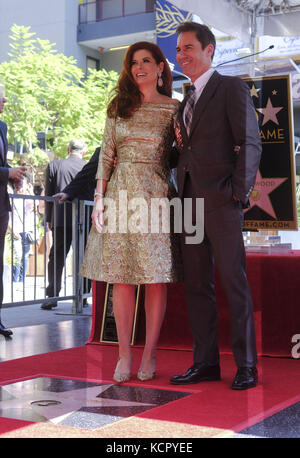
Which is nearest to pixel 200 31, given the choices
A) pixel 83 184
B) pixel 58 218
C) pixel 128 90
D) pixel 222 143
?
pixel 128 90

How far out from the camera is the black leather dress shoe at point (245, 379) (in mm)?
3288

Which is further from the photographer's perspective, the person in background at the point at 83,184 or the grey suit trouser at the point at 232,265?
the person in background at the point at 83,184

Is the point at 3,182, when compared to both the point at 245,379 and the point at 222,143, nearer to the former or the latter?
the point at 222,143

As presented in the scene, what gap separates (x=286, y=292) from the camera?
13.6ft

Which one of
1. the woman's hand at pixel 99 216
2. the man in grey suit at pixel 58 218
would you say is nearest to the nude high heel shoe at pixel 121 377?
the woman's hand at pixel 99 216

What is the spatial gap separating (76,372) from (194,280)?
88cm

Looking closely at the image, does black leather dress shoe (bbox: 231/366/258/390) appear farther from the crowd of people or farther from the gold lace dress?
the gold lace dress

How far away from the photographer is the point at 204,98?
339 centimetres

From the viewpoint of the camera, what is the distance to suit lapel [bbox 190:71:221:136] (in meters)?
3.38

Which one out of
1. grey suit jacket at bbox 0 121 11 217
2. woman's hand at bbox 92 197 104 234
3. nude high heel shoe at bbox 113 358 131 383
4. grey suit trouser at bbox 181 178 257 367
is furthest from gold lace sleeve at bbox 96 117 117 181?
grey suit jacket at bbox 0 121 11 217

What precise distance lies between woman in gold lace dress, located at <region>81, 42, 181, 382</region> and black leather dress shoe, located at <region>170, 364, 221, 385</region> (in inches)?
7.0

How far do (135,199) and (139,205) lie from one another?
4cm

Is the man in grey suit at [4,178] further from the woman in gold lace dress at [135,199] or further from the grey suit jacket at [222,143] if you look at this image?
the grey suit jacket at [222,143]

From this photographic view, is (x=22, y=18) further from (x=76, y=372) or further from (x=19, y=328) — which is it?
(x=76, y=372)
